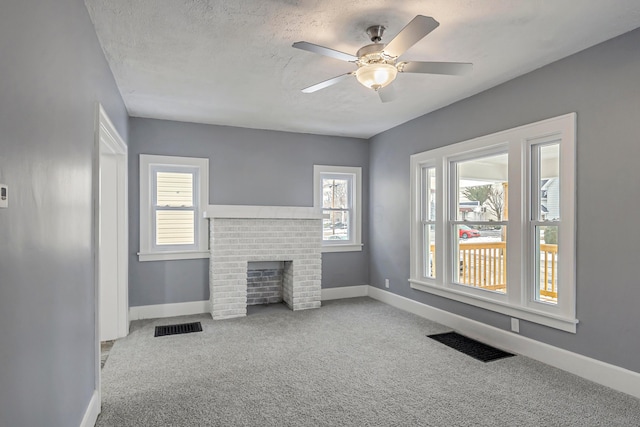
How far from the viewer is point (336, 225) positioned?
5969mm

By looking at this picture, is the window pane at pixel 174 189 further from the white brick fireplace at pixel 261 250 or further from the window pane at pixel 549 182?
the window pane at pixel 549 182

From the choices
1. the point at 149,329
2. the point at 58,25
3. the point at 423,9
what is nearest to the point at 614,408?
the point at 423,9

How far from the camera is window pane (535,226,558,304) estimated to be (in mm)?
3295

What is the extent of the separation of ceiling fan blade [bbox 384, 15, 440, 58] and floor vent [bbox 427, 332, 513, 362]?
2.75m

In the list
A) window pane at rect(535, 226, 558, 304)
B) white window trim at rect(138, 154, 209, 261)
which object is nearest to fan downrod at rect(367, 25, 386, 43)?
window pane at rect(535, 226, 558, 304)

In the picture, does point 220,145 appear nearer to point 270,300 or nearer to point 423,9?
point 270,300

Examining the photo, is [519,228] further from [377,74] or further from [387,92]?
[377,74]

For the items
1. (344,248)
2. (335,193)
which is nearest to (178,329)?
(344,248)

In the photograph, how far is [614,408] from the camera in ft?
8.21

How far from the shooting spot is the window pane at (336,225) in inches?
233

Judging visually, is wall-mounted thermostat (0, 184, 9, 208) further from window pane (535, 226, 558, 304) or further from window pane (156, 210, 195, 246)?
window pane (156, 210, 195, 246)

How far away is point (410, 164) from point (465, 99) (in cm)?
115

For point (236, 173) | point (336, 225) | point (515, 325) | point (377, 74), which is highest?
point (377, 74)

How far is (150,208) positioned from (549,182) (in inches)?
177
